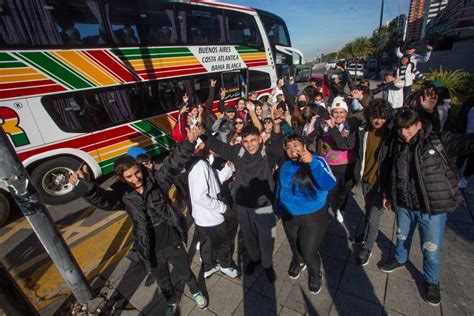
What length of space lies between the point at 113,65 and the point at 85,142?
6.30 ft

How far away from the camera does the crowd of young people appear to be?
1.96 metres

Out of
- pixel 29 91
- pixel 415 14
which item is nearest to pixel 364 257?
pixel 29 91

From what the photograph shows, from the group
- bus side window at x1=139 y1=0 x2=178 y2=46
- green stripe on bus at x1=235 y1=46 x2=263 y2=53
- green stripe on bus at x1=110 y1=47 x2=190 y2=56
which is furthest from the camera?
green stripe on bus at x1=235 y1=46 x2=263 y2=53

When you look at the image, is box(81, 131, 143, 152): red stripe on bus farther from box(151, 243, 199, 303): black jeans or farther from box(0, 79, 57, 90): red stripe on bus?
box(151, 243, 199, 303): black jeans

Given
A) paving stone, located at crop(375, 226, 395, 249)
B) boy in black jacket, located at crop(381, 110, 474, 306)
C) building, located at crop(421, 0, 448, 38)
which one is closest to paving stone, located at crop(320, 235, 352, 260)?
paving stone, located at crop(375, 226, 395, 249)

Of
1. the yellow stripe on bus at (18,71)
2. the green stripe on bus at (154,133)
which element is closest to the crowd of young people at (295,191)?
the yellow stripe on bus at (18,71)

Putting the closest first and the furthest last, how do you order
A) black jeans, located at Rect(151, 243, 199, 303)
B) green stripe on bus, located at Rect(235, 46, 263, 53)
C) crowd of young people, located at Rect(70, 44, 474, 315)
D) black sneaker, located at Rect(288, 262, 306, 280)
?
crowd of young people, located at Rect(70, 44, 474, 315), black jeans, located at Rect(151, 243, 199, 303), black sneaker, located at Rect(288, 262, 306, 280), green stripe on bus, located at Rect(235, 46, 263, 53)

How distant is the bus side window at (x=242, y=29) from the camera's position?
26.3 feet

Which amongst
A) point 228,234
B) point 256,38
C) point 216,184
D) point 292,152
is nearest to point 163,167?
point 216,184

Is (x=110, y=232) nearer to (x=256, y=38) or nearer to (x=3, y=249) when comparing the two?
(x=3, y=249)

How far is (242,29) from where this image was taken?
8.53 m

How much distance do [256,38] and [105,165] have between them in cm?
→ 732

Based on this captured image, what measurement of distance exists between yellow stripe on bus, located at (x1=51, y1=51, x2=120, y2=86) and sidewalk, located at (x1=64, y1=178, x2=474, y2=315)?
4.17 m

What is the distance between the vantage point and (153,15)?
6020 millimetres
